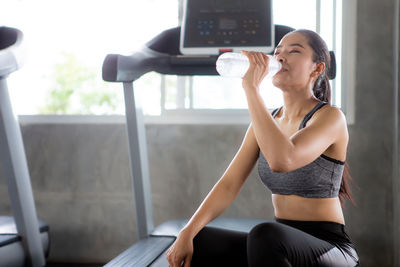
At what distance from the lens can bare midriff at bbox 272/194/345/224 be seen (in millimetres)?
1139

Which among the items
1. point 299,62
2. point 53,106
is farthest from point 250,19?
point 53,106

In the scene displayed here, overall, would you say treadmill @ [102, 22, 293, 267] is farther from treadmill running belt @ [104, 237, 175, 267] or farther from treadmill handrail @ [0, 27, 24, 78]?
treadmill handrail @ [0, 27, 24, 78]

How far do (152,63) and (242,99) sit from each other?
89 centimetres

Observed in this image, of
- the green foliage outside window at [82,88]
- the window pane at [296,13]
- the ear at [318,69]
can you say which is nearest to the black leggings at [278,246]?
the ear at [318,69]

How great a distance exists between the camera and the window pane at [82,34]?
2.66 meters

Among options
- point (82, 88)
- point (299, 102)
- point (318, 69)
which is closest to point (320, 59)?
point (318, 69)

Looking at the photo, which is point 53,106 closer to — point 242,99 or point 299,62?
point 242,99

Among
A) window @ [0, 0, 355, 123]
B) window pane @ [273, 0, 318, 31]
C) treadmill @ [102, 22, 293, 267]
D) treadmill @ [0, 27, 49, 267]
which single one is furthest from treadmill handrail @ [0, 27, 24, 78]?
window pane @ [273, 0, 318, 31]

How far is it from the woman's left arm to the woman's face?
12 centimetres

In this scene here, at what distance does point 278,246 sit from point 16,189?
1326mm

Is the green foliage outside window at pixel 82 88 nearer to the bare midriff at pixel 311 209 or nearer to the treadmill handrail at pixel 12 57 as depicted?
the treadmill handrail at pixel 12 57

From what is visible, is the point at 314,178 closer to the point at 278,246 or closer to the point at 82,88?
the point at 278,246

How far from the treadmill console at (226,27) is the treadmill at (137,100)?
2.7 inches

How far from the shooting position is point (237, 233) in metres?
1.19
